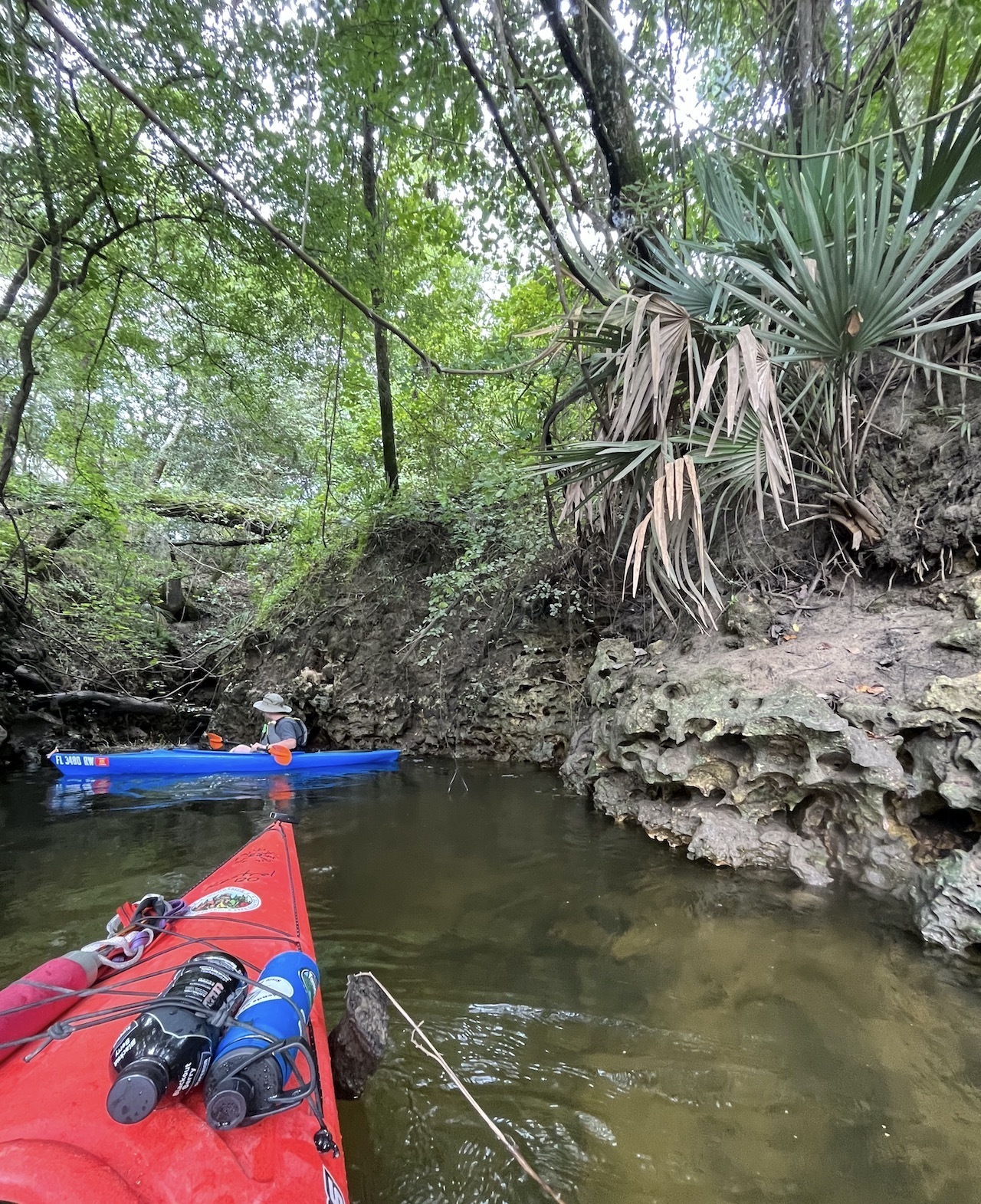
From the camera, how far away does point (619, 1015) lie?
213 centimetres

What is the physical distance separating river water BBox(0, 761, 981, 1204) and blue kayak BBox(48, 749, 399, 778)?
215 cm

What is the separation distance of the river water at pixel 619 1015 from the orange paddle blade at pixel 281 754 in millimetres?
2264

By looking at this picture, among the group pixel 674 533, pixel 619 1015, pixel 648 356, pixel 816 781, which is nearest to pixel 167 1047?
pixel 619 1015

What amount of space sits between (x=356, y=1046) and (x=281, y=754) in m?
5.21

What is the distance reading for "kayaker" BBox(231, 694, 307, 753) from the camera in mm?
6633

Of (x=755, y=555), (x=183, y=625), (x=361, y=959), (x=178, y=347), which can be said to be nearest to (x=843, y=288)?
(x=755, y=555)

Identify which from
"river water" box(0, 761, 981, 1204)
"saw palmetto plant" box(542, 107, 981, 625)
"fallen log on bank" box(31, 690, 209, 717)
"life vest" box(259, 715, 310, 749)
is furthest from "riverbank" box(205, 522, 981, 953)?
"fallen log on bank" box(31, 690, 209, 717)

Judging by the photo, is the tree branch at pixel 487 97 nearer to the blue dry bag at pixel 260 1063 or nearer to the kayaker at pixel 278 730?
the blue dry bag at pixel 260 1063

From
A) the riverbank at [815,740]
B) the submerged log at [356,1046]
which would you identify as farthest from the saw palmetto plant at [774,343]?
the submerged log at [356,1046]

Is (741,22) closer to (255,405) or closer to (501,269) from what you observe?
(501,269)

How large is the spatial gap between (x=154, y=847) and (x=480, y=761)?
143 inches

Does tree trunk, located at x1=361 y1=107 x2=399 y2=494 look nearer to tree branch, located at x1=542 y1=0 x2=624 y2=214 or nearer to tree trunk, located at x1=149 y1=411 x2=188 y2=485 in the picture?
tree branch, located at x1=542 y1=0 x2=624 y2=214

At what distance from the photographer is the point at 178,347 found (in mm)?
6023

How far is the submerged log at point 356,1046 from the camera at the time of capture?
1692 mm
